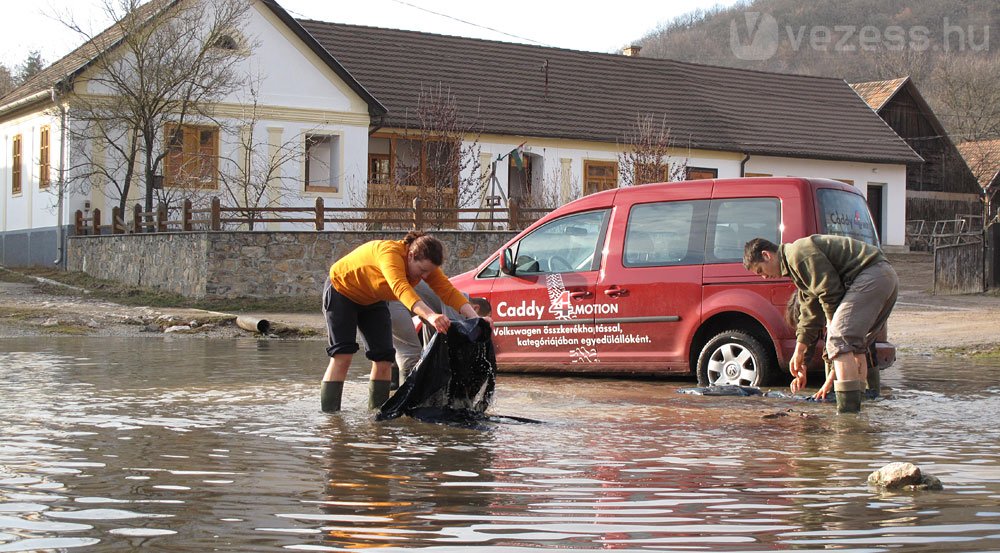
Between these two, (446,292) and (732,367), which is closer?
Answer: (446,292)

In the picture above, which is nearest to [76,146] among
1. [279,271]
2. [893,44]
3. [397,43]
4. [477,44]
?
[279,271]

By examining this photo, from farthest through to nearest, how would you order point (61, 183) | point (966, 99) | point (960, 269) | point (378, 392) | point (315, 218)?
point (966, 99)
point (61, 183)
point (315, 218)
point (960, 269)
point (378, 392)

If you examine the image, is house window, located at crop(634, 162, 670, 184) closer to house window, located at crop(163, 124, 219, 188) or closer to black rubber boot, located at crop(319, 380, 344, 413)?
house window, located at crop(163, 124, 219, 188)

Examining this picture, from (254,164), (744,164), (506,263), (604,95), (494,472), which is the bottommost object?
(494,472)

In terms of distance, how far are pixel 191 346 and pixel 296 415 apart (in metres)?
8.83

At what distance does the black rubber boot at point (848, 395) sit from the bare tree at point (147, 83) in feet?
80.3

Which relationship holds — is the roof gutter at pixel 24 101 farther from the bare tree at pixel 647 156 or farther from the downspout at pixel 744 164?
the downspout at pixel 744 164

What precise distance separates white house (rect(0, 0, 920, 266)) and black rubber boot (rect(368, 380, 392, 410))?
24.2 metres

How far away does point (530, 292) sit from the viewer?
13.1 m

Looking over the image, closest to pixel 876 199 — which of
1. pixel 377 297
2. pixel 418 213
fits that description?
pixel 418 213

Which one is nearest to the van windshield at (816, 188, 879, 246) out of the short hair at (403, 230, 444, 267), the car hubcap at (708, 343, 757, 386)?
the car hubcap at (708, 343, 757, 386)

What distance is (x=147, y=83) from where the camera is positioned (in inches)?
1244

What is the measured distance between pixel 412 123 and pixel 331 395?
28868 mm

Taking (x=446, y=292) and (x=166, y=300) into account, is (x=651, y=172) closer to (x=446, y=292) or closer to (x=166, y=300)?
(x=166, y=300)
